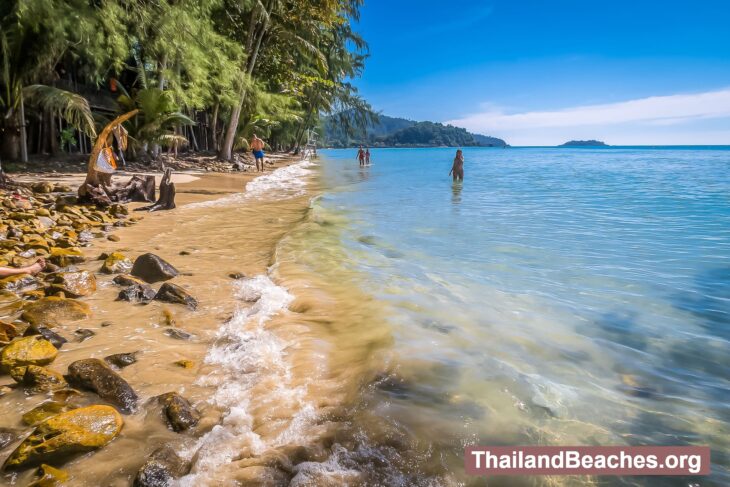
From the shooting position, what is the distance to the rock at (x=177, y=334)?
342 cm

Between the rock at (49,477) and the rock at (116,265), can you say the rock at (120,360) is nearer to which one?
the rock at (49,477)

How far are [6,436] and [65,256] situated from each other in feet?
11.9

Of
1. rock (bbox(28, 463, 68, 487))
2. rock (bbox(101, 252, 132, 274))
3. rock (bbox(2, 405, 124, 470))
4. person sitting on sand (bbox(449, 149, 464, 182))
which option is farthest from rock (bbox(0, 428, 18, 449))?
person sitting on sand (bbox(449, 149, 464, 182))

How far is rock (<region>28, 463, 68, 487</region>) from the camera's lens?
5.90 feet

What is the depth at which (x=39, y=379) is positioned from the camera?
251 centimetres

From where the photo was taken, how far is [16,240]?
211 inches

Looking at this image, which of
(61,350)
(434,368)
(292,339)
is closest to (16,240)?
(61,350)

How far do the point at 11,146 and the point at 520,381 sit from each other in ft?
67.4

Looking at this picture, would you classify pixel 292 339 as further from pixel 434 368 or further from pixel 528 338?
pixel 528 338

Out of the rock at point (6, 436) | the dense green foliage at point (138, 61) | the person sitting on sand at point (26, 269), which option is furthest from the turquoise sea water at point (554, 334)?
the dense green foliage at point (138, 61)

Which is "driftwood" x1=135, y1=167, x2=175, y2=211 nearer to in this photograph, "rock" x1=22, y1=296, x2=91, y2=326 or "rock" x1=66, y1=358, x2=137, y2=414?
"rock" x1=22, y1=296, x2=91, y2=326

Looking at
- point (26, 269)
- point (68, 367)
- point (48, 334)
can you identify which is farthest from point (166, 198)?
point (68, 367)

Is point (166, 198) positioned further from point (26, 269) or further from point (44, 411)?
point (44, 411)

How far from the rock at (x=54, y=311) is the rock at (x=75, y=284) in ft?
0.84
